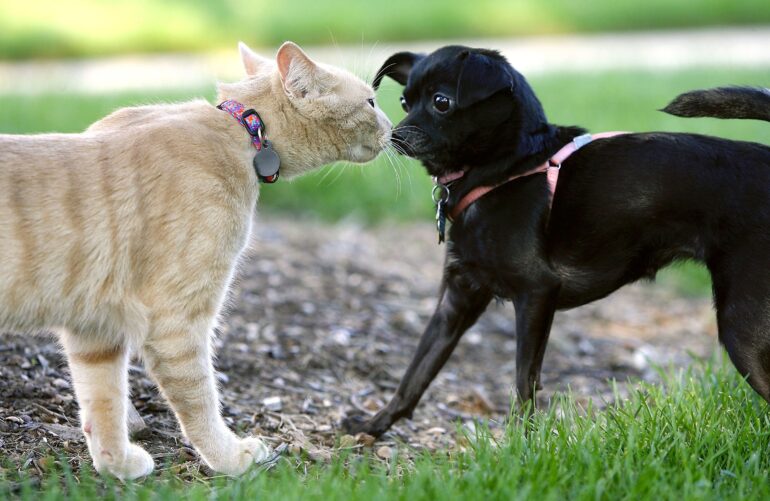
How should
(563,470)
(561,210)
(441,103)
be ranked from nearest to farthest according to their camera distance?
(563,470)
(561,210)
(441,103)

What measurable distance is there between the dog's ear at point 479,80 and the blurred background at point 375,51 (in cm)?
363

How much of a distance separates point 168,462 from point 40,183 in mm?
1030

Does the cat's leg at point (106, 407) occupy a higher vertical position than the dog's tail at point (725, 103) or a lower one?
lower

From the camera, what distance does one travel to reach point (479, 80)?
3.67 m

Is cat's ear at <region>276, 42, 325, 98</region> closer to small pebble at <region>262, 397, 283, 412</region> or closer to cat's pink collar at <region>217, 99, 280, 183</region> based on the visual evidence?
cat's pink collar at <region>217, 99, 280, 183</region>

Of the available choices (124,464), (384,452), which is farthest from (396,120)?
(124,464)

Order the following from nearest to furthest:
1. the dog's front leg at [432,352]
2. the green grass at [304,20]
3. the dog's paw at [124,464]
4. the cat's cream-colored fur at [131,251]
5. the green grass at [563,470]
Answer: the green grass at [563,470], the cat's cream-colored fur at [131,251], the dog's paw at [124,464], the dog's front leg at [432,352], the green grass at [304,20]

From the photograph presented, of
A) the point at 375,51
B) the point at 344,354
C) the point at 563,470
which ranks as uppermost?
the point at 375,51

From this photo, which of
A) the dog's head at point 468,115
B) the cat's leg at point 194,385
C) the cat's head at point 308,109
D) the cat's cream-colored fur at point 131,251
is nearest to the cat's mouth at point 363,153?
the cat's head at point 308,109

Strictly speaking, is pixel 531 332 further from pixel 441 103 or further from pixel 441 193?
pixel 441 103

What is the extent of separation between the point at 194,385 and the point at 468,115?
4.93 feet

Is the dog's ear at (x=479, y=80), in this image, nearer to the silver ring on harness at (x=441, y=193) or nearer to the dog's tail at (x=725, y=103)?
the silver ring on harness at (x=441, y=193)

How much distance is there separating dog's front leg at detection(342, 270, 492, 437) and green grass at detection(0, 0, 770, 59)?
991 centimetres

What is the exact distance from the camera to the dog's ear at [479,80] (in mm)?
3652
